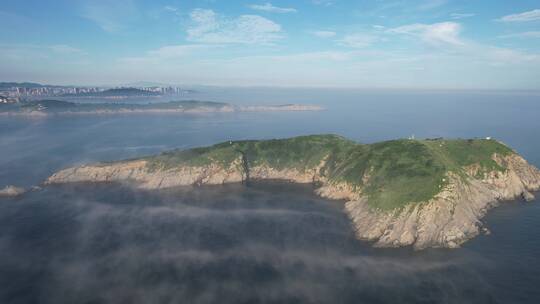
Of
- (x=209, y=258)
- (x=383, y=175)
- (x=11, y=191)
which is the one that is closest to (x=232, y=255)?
(x=209, y=258)

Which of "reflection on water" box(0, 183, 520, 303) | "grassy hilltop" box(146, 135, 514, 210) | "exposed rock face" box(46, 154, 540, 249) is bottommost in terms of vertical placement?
"reflection on water" box(0, 183, 520, 303)

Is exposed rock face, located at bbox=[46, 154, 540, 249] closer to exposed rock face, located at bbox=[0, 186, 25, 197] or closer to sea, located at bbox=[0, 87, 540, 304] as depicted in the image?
sea, located at bbox=[0, 87, 540, 304]

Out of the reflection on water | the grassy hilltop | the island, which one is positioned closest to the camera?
the reflection on water

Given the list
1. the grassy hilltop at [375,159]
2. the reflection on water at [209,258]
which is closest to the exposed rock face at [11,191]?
the reflection on water at [209,258]

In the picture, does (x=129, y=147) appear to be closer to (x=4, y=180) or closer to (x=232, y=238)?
(x=4, y=180)

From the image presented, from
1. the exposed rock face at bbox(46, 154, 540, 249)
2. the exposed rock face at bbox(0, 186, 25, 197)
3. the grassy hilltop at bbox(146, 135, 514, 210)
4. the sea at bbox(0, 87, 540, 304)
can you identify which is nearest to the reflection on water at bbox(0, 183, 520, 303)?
the sea at bbox(0, 87, 540, 304)

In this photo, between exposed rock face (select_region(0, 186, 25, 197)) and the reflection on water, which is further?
exposed rock face (select_region(0, 186, 25, 197))

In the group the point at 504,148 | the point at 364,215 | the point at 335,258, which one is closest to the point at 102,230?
the point at 335,258
